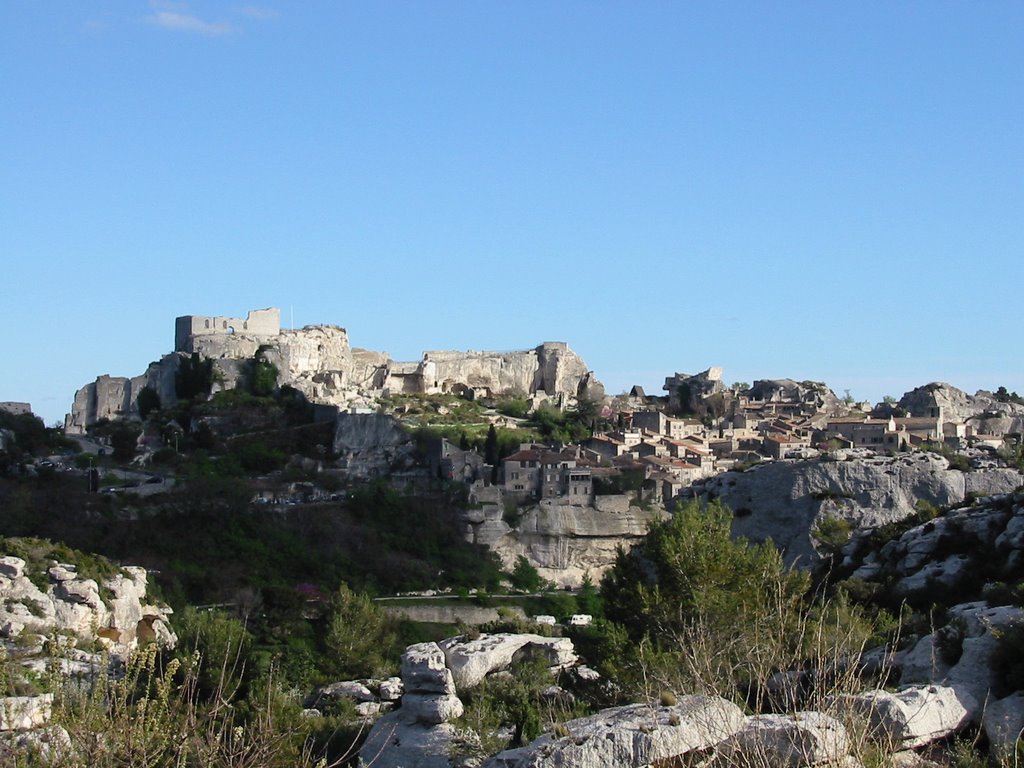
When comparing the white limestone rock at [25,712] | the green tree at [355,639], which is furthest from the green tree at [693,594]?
the green tree at [355,639]

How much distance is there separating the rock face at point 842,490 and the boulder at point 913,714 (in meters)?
33.0

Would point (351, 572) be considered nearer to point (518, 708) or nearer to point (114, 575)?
point (114, 575)

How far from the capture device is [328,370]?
224 ft

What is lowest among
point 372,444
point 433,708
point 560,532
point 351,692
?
point 351,692

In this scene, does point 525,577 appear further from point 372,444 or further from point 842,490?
point 842,490

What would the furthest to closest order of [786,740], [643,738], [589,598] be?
[589,598], [643,738], [786,740]

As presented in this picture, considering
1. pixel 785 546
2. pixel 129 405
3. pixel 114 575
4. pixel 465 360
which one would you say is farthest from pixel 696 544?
pixel 465 360

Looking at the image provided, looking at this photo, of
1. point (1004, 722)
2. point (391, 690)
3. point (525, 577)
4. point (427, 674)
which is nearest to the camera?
point (1004, 722)

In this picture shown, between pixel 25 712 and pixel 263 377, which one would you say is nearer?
pixel 25 712

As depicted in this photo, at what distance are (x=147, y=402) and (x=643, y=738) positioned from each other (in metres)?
53.5

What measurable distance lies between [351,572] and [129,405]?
21819mm

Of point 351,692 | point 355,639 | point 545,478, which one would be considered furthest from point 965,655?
point 545,478

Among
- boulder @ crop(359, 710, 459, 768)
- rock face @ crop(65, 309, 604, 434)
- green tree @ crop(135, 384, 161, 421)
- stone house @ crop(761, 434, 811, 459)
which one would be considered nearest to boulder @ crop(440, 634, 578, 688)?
boulder @ crop(359, 710, 459, 768)

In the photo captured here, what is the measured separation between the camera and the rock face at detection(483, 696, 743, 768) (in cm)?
1164
